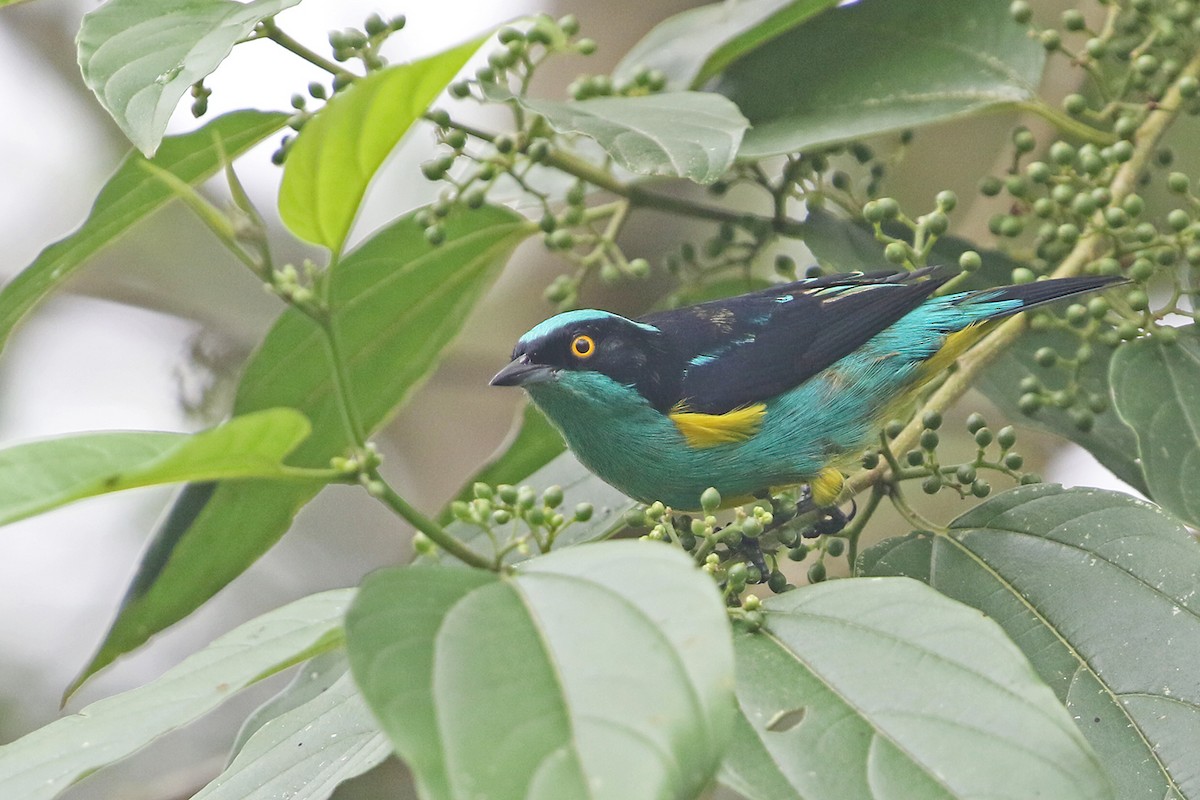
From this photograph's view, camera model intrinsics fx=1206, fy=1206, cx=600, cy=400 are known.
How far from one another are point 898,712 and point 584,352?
1405mm

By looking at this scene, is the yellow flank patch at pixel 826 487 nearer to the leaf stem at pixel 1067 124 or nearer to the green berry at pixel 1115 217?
the green berry at pixel 1115 217

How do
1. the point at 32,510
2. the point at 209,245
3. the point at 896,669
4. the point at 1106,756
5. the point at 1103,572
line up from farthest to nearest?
the point at 209,245, the point at 1103,572, the point at 1106,756, the point at 896,669, the point at 32,510

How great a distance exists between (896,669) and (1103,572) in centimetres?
78

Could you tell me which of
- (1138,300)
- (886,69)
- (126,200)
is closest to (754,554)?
(1138,300)

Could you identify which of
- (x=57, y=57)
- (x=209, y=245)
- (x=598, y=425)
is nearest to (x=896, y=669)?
(x=598, y=425)

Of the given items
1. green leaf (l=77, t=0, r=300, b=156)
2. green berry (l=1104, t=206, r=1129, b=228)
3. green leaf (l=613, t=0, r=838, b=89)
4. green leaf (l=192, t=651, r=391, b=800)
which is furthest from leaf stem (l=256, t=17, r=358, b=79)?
green berry (l=1104, t=206, r=1129, b=228)

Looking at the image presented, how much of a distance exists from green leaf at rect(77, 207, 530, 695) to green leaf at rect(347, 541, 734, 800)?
4.93 ft

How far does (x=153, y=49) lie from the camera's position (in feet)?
7.14

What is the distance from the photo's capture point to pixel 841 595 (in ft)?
5.80

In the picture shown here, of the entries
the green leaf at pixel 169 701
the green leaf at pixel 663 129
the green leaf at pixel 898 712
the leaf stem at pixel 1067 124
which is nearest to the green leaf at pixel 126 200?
the green leaf at pixel 663 129

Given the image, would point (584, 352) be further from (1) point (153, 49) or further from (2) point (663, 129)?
(1) point (153, 49)

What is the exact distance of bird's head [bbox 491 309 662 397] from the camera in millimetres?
2717

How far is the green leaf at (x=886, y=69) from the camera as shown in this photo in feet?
9.60

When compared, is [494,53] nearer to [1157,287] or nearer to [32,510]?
[32,510]
